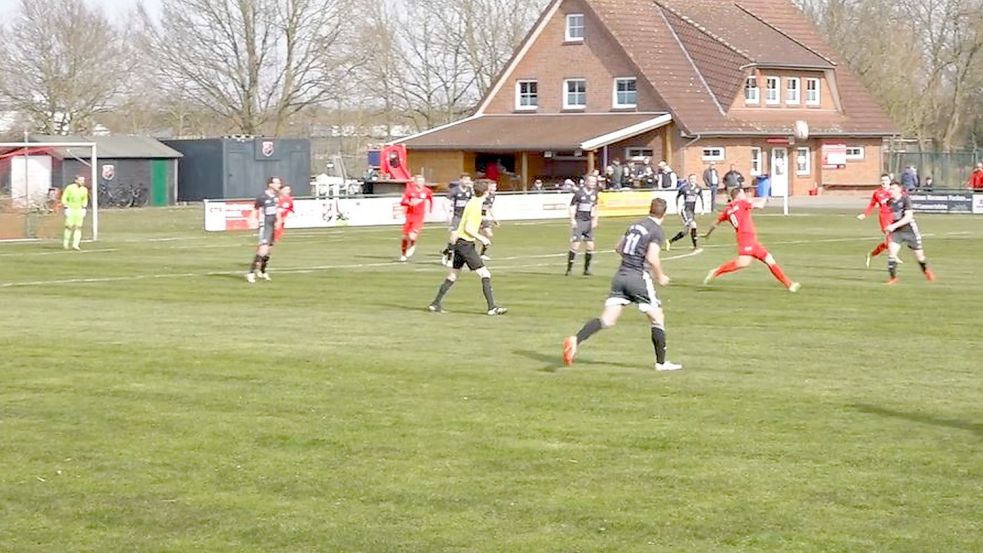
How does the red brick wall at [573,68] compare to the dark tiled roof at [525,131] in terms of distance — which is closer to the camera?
the dark tiled roof at [525,131]

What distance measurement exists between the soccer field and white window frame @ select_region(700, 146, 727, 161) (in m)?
40.9

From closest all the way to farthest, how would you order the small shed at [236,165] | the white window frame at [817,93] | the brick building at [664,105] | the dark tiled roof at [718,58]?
the small shed at [236,165] → the brick building at [664,105] → the dark tiled roof at [718,58] → the white window frame at [817,93]

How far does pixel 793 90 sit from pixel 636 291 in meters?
57.8

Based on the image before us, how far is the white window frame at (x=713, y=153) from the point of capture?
2621 inches

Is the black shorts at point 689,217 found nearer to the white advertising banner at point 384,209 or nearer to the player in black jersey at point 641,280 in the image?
the white advertising banner at point 384,209

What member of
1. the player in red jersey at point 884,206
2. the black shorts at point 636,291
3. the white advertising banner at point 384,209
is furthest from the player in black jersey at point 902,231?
the white advertising banner at point 384,209

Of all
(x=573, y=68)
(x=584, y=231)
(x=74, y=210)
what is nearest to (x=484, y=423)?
(x=584, y=231)

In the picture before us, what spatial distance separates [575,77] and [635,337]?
51.4 m

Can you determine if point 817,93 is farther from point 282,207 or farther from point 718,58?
point 282,207

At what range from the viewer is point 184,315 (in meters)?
22.1

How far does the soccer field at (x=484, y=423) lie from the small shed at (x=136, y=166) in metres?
37.1

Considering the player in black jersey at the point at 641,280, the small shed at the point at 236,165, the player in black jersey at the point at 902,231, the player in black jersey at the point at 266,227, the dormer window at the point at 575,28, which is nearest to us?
the player in black jersey at the point at 641,280

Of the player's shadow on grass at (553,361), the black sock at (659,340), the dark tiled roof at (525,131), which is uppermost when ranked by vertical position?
the dark tiled roof at (525,131)

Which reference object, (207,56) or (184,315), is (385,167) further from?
(184,315)
